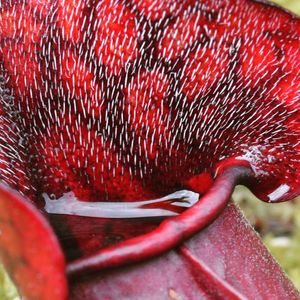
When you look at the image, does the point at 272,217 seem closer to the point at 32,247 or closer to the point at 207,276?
the point at 207,276

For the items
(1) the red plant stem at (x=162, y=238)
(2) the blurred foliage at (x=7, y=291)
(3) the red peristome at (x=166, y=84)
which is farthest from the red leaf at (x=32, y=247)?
(2) the blurred foliage at (x=7, y=291)

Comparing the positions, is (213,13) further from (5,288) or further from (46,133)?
(5,288)

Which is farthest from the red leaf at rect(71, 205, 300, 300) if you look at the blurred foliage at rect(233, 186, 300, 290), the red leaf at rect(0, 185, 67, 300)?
the blurred foliage at rect(233, 186, 300, 290)

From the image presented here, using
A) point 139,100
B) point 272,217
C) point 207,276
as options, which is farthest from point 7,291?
point 272,217

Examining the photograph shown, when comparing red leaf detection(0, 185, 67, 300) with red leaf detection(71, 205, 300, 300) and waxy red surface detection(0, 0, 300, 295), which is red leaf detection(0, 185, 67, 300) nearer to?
red leaf detection(71, 205, 300, 300)

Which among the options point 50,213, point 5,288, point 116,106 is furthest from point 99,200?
point 5,288
